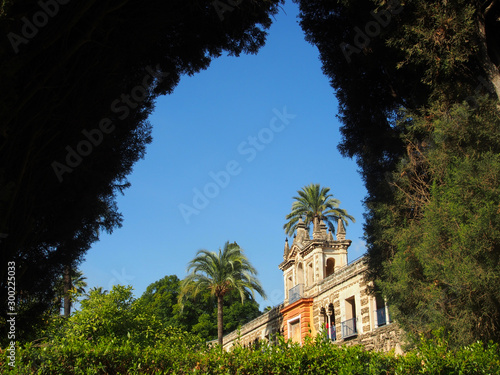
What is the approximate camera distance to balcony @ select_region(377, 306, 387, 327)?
61.8ft

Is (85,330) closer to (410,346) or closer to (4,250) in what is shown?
(4,250)

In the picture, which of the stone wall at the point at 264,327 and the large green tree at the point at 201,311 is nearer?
the stone wall at the point at 264,327

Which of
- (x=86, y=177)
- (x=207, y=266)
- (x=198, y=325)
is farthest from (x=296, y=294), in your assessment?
(x=86, y=177)

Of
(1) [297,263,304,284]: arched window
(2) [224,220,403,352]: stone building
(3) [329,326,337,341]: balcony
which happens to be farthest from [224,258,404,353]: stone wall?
(1) [297,263,304,284]: arched window

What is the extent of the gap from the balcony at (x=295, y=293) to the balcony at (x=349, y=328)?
6.42 m

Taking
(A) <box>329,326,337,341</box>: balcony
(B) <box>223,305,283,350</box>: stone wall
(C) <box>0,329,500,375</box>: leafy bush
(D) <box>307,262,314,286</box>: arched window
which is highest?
(D) <box>307,262,314,286</box>: arched window

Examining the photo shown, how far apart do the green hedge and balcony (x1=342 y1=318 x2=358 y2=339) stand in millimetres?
15968

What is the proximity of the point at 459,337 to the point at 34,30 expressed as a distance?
934 cm

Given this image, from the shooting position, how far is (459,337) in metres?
8.94

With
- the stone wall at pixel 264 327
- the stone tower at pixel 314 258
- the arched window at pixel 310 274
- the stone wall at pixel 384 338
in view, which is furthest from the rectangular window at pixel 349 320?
the stone wall at pixel 264 327

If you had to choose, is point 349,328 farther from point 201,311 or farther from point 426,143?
point 201,311

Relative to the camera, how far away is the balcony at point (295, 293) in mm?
28723

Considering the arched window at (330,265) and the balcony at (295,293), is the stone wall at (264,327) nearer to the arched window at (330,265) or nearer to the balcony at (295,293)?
the balcony at (295,293)

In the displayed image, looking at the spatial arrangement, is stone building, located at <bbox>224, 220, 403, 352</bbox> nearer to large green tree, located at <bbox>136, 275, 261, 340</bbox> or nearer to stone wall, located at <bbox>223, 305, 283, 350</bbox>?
stone wall, located at <bbox>223, 305, 283, 350</bbox>
